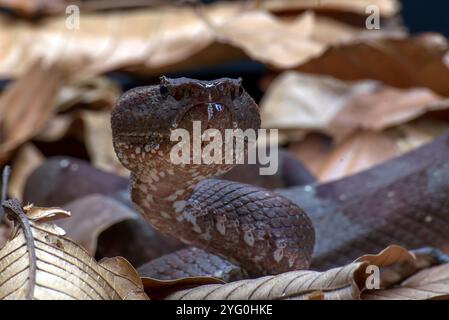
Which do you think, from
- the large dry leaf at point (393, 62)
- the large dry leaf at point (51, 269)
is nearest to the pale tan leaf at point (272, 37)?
the large dry leaf at point (393, 62)

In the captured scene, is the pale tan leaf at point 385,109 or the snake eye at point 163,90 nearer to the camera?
the snake eye at point 163,90

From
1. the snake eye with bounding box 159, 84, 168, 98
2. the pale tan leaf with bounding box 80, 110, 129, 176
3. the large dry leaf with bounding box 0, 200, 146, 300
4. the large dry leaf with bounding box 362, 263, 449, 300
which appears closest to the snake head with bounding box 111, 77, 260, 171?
the snake eye with bounding box 159, 84, 168, 98

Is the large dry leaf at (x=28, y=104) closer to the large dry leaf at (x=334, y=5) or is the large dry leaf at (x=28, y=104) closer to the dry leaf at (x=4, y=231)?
the dry leaf at (x=4, y=231)

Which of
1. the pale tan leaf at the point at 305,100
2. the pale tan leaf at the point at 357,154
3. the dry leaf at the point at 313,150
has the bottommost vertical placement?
the dry leaf at the point at 313,150

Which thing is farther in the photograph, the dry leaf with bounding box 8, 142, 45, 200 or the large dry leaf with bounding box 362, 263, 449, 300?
the dry leaf with bounding box 8, 142, 45, 200

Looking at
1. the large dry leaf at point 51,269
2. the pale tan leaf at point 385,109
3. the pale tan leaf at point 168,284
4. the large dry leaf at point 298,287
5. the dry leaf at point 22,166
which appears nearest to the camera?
the large dry leaf at point 51,269

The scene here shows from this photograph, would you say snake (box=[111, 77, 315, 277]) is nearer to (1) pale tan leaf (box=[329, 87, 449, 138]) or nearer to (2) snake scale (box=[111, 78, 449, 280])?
(2) snake scale (box=[111, 78, 449, 280])

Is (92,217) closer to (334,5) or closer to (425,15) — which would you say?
(334,5)

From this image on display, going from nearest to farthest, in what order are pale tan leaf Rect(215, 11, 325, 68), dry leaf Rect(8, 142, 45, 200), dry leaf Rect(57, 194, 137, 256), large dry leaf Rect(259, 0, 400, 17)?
1. dry leaf Rect(57, 194, 137, 256)
2. dry leaf Rect(8, 142, 45, 200)
3. pale tan leaf Rect(215, 11, 325, 68)
4. large dry leaf Rect(259, 0, 400, 17)

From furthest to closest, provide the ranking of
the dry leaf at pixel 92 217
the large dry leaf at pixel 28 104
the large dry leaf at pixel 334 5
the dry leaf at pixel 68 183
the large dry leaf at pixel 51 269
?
the large dry leaf at pixel 334 5, the large dry leaf at pixel 28 104, the dry leaf at pixel 68 183, the dry leaf at pixel 92 217, the large dry leaf at pixel 51 269

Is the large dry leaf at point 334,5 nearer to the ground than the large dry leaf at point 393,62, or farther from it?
farther from it
